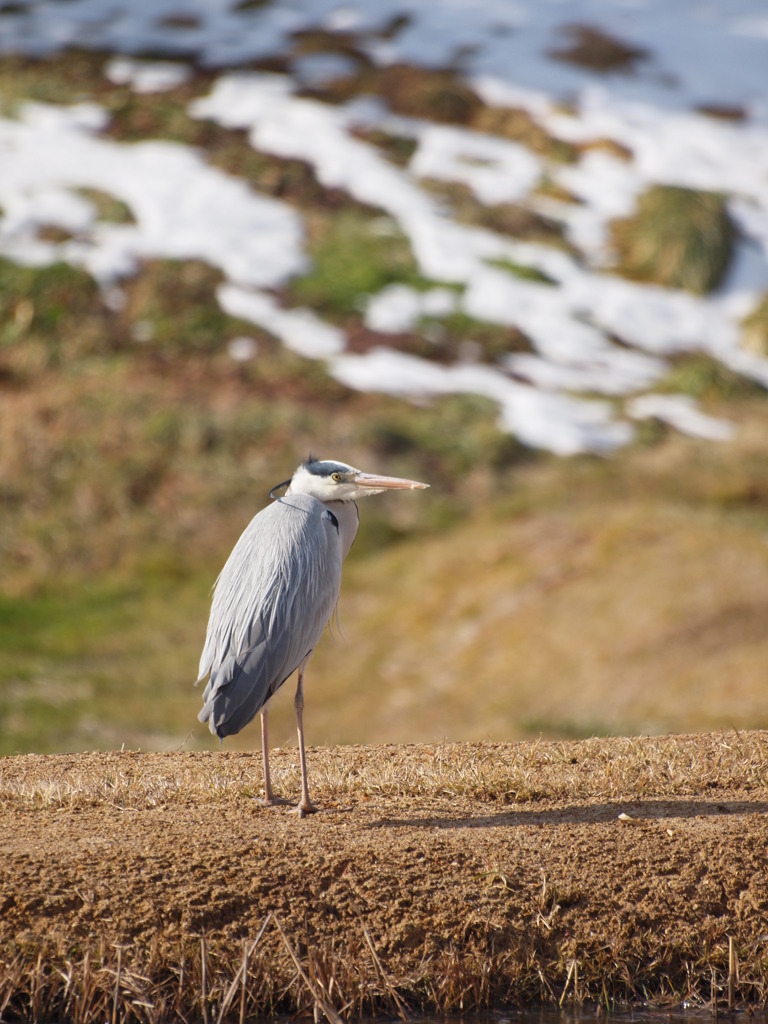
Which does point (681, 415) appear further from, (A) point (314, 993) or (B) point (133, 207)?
(A) point (314, 993)

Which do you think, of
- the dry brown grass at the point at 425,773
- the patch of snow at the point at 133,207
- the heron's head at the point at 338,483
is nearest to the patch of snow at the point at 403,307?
the patch of snow at the point at 133,207

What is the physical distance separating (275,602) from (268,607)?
0.04m

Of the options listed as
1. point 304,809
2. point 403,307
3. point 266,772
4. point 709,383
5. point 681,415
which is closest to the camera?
point 304,809

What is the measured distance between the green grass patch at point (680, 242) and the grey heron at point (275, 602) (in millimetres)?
22087

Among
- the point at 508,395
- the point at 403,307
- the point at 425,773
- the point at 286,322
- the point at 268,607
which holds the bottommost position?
the point at 286,322

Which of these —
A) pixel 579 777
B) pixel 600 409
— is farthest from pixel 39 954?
pixel 600 409

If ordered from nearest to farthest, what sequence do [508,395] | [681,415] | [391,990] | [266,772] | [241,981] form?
[241,981]
[391,990]
[266,772]
[681,415]
[508,395]

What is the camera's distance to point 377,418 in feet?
73.2

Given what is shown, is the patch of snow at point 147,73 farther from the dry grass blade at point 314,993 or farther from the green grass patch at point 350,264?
the dry grass blade at point 314,993

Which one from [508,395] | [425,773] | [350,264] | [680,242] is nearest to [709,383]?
[508,395]

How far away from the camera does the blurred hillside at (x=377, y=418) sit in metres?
16.4

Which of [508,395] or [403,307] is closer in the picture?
[508,395]

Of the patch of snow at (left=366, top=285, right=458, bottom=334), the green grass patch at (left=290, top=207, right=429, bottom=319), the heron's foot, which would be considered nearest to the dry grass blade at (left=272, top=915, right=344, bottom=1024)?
the heron's foot

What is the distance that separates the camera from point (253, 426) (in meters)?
22.2
